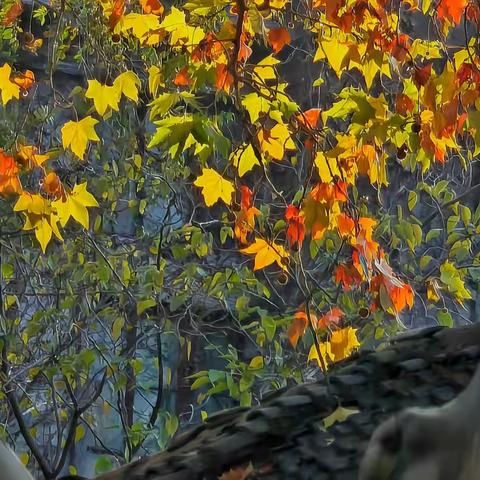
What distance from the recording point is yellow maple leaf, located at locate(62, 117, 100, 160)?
6.93ft

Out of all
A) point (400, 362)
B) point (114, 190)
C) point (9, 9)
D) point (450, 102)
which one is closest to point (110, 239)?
point (114, 190)

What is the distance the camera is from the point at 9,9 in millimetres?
2508

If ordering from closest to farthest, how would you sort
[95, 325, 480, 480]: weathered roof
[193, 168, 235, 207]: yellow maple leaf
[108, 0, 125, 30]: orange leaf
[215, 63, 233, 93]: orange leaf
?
[95, 325, 480, 480]: weathered roof, [215, 63, 233, 93]: orange leaf, [108, 0, 125, 30]: orange leaf, [193, 168, 235, 207]: yellow maple leaf

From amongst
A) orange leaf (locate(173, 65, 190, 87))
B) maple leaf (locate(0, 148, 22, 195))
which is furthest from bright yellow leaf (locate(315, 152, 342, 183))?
maple leaf (locate(0, 148, 22, 195))

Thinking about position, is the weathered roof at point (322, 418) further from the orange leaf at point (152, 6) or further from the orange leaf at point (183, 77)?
the orange leaf at point (152, 6)

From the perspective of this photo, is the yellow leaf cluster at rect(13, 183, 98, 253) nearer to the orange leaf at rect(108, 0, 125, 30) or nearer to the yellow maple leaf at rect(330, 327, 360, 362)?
the orange leaf at rect(108, 0, 125, 30)

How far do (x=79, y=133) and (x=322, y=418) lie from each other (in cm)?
135

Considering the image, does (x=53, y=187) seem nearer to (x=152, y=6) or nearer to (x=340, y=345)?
(x=152, y=6)

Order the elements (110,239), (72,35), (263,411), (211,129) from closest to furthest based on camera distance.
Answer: (263,411), (211,129), (72,35), (110,239)

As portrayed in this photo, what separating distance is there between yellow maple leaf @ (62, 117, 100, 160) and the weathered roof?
1223 millimetres

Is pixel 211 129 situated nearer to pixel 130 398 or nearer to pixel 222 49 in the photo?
pixel 222 49

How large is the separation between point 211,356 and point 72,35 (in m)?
1.56

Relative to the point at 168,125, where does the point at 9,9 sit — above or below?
above

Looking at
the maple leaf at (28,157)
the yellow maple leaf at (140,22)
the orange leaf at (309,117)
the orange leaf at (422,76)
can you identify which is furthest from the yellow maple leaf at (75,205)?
the orange leaf at (422,76)
